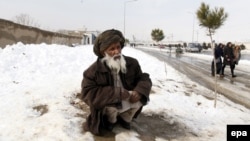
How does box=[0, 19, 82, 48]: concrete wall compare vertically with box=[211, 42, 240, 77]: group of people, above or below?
above

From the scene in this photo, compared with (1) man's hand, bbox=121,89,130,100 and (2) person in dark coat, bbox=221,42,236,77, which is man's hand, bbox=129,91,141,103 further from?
(2) person in dark coat, bbox=221,42,236,77

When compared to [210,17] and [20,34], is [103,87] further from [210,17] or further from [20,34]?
[210,17]

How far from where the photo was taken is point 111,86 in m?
5.08

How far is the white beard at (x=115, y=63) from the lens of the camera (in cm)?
513

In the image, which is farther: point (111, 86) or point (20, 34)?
point (20, 34)

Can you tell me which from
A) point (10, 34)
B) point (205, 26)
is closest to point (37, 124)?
point (10, 34)

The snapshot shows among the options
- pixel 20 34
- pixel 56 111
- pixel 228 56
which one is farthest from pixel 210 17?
pixel 56 111

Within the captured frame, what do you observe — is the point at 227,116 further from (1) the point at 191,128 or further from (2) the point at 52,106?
(2) the point at 52,106

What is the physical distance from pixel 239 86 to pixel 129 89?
1007 centimetres

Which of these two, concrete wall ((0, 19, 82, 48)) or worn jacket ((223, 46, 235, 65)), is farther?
worn jacket ((223, 46, 235, 65))

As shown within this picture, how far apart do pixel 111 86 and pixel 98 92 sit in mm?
219

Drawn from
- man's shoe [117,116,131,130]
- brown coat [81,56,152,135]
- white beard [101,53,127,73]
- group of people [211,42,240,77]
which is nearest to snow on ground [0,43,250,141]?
man's shoe [117,116,131,130]

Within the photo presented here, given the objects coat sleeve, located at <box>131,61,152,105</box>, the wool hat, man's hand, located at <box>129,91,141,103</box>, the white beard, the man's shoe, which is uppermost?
the wool hat

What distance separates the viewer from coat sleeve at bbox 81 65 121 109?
4938 mm
